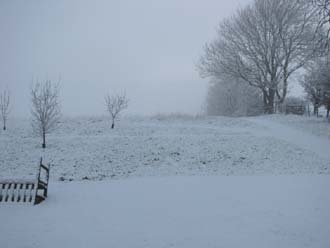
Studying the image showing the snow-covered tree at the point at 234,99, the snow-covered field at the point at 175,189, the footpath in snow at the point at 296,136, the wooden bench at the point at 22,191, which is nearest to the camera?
the snow-covered field at the point at 175,189

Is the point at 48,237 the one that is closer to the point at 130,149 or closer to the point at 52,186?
the point at 52,186

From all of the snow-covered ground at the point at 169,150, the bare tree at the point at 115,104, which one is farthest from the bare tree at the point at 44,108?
the bare tree at the point at 115,104

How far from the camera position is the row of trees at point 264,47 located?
24.8 meters

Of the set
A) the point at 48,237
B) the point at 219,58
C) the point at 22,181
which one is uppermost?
the point at 219,58

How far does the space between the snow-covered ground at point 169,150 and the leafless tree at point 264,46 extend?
8.55 meters

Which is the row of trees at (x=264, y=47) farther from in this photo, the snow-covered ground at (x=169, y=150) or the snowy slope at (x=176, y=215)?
the snowy slope at (x=176, y=215)

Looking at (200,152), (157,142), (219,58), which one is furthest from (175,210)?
(219,58)

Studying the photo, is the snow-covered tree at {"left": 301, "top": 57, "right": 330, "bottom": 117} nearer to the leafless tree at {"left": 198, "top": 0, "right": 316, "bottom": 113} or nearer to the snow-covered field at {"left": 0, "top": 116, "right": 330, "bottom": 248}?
the leafless tree at {"left": 198, "top": 0, "right": 316, "bottom": 113}

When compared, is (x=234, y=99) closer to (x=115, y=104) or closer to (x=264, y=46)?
(x=264, y=46)

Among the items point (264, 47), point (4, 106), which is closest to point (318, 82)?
point (264, 47)

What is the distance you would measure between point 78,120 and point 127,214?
17370 mm

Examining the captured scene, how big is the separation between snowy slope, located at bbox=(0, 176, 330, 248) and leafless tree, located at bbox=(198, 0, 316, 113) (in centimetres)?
1973

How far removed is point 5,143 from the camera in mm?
14906

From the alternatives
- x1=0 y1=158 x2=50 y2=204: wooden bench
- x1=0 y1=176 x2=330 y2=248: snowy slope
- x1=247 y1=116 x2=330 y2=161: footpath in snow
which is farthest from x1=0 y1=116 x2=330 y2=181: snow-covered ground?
x1=0 y1=158 x2=50 y2=204: wooden bench
